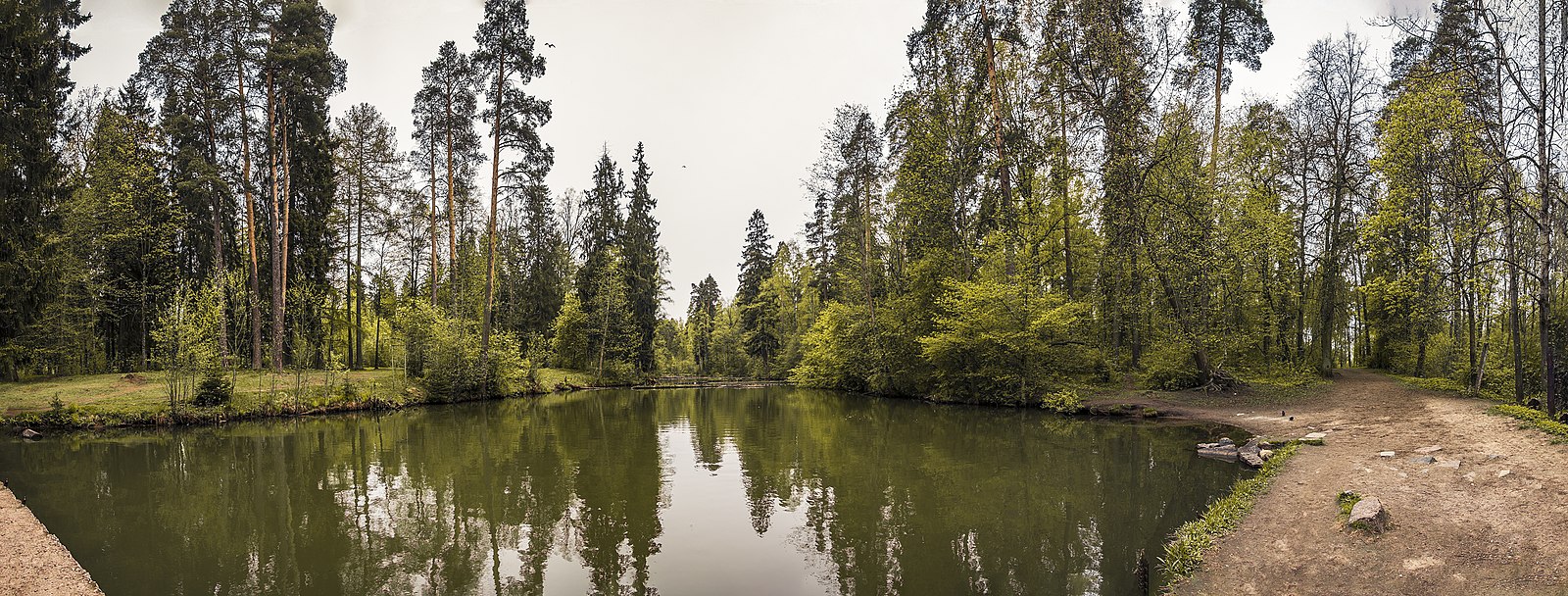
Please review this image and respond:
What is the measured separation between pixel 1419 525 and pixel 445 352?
92.2 ft

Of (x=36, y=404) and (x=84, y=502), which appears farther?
(x=36, y=404)

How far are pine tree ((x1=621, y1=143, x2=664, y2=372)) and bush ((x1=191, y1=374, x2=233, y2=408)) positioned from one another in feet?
72.1

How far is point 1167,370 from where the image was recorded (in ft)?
67.8

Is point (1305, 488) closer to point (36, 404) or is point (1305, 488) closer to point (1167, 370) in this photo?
point (1167, 370)

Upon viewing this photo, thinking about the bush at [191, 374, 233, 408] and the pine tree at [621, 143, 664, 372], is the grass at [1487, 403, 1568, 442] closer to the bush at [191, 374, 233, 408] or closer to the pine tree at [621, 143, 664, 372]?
the bush at [191, 374, 233, 408]

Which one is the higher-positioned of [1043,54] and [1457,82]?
[1043,54]

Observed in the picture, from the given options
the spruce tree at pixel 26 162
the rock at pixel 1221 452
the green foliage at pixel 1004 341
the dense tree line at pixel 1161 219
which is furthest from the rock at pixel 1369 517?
the spruce tree at pixel 26 162

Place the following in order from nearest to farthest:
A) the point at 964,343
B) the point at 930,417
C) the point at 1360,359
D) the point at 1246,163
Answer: the point at 930,417 < the point at 964,343 < the point at 1246,163 < the point at 1360,359

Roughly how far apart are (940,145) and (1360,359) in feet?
72.7

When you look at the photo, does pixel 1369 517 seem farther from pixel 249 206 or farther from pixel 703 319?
pixel 703 319

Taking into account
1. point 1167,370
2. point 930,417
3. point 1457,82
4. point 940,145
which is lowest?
point 930,417

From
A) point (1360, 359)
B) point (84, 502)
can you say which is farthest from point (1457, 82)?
point (84, 502)

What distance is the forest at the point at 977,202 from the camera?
54.2 feet

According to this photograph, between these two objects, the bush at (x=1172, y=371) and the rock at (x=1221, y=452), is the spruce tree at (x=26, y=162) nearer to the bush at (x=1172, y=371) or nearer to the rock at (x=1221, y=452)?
the rock at (x=1221, y=452)
